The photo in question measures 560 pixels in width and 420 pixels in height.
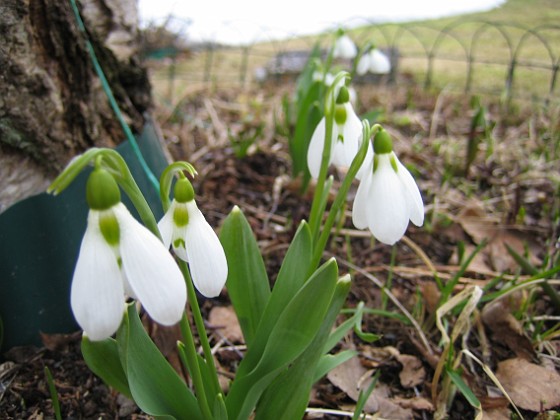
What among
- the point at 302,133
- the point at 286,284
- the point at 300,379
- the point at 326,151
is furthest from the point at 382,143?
the point at 302,133

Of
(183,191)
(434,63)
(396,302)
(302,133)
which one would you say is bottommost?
(396,302)

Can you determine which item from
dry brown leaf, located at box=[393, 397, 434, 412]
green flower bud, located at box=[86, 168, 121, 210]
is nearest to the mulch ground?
dry brown leaf, located at box=[393, 397, 434, 412]

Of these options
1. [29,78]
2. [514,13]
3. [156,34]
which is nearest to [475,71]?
[514,13]

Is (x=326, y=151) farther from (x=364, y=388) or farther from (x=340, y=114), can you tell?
(x=364, y=388)

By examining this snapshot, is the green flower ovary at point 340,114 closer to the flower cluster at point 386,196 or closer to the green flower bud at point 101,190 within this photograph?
the flower cluster at point 386,196

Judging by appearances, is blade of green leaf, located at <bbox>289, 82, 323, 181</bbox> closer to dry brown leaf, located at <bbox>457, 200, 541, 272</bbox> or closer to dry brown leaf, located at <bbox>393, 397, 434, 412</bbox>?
dry brown leaf, located at <bbox>457, 200, 541, 272</bbox>
